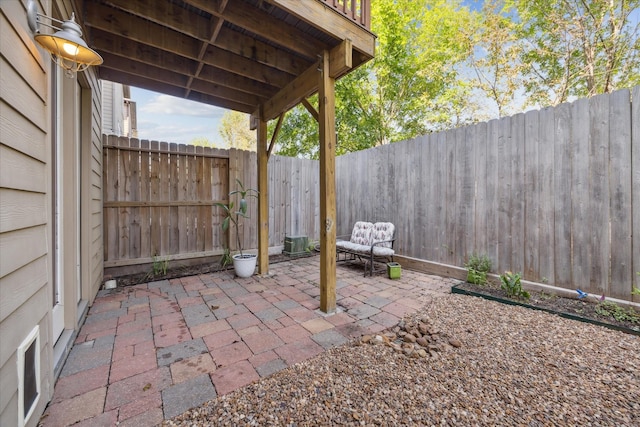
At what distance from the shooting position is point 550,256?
2.69m

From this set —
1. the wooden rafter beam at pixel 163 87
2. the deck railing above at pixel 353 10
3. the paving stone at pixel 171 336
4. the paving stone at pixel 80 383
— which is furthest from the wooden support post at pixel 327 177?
the wooden rafter beam at pixel 163 87

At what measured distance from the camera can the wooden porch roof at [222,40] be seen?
206cm

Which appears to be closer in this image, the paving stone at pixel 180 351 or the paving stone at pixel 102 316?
the paving stone at pixel 180 351

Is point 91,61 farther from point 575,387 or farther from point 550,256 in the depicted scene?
point 550,256

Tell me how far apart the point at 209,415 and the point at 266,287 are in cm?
192

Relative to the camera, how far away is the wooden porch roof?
6.77 ft

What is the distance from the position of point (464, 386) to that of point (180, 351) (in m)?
1.85

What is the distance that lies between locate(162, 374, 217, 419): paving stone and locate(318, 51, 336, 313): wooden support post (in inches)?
46.7

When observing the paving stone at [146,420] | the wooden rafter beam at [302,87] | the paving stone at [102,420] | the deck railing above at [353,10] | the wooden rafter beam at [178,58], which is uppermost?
the deck railing above at [353,10]

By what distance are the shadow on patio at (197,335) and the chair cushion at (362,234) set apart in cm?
84

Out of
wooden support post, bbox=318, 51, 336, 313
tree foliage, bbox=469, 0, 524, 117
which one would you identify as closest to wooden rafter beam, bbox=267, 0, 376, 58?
wooden support post, bbox=318, 51, 336, 313

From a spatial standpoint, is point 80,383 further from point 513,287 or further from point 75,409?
point 513,287

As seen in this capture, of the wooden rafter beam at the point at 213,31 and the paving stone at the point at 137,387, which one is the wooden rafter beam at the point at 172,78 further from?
the paving stone at the point at 137,387

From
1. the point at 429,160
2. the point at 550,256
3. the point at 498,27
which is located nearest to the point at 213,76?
the point at 429,160
